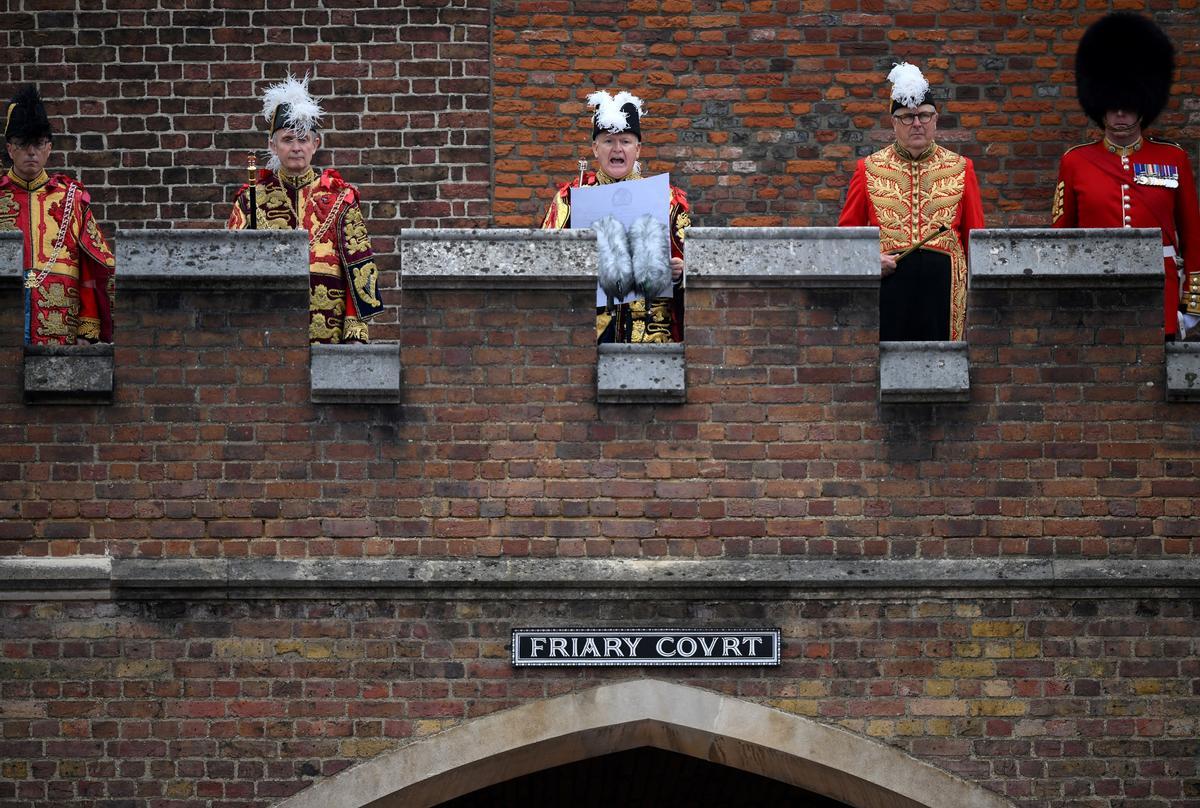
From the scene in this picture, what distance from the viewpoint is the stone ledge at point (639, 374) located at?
369 inches

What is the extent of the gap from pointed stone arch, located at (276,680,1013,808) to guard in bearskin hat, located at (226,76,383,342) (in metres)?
2.07

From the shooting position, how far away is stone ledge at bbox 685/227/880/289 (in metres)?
9.41

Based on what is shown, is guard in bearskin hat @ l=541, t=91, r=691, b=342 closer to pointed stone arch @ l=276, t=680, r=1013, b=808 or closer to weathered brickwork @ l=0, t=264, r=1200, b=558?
weathered brickwork @ l=0, t=264, r=1200, b=558

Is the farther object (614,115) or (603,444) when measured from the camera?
(614,115)

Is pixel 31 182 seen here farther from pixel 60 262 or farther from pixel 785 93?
pixel 785 93

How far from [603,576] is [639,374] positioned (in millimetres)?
906

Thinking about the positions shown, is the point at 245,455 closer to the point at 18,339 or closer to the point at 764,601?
the point at 18,339

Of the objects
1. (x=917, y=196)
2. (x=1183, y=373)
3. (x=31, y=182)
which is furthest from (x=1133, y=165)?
(x=31, y=182)

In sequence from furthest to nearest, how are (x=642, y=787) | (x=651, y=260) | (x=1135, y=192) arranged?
(x=642, y=787) < (x=1135, y=192) < (x=651, y=260)

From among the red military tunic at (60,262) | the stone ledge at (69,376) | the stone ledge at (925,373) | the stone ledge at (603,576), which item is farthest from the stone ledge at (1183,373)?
the red military tunic at (60,262)

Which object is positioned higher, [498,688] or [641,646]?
[641,646]

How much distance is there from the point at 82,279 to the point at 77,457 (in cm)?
121

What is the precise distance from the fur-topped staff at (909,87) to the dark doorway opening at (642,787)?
389cm

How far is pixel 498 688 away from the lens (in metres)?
9.29
